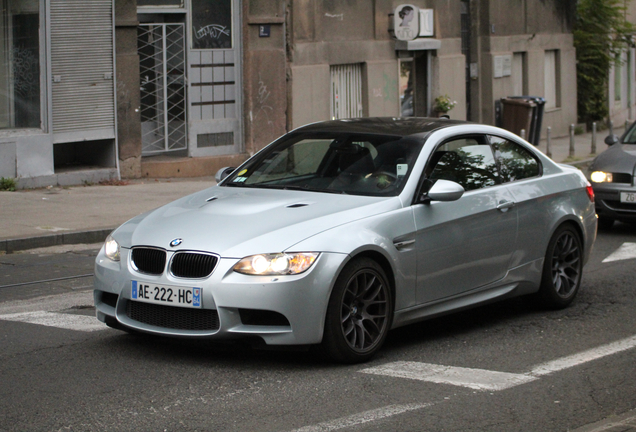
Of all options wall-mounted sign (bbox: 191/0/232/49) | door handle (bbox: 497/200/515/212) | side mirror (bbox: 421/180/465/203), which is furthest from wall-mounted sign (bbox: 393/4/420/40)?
side mirror (bbox: 421/180/465/203)

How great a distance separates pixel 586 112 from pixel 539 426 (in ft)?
93.4

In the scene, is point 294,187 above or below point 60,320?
above

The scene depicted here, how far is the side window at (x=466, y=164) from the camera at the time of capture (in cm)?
691

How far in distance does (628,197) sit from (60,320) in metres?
7.29

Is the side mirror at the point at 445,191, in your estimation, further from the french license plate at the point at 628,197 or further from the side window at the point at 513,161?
the french license plate at the point at 628,197

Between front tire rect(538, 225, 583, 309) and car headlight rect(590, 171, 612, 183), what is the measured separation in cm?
425

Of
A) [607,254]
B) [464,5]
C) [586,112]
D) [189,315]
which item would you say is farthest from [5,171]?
[586,112]

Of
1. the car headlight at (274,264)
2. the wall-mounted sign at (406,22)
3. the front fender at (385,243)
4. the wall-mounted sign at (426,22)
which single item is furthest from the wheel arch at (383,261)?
the wall-mounted sign at (426,22)

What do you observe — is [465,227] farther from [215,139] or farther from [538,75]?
[538,75]

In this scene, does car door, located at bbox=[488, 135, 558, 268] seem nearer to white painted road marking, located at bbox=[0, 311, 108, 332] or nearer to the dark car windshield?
white painted road marking, located at bbox=[0, 311, 108, 332]

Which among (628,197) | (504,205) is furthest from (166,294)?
(628,197)

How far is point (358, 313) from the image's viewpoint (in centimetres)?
604

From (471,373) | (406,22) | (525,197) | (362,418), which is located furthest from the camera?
(406,22)

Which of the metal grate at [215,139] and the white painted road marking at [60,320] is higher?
the metal grate at [215,139]
